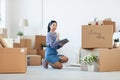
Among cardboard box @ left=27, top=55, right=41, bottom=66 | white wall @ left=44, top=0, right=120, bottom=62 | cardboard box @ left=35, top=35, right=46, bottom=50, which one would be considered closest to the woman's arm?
cardboard box @ left=27, top=55, right=41, bottom=66

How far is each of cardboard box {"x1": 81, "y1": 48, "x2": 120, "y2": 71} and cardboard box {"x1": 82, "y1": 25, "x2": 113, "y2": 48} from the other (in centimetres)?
11

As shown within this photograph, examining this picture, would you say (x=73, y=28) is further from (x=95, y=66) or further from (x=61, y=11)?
(x=95, y=66)

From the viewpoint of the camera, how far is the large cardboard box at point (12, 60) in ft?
13.5

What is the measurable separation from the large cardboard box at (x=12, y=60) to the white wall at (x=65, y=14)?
353cm

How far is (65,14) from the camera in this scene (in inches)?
306

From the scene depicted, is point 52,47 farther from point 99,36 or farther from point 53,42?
point 99,36

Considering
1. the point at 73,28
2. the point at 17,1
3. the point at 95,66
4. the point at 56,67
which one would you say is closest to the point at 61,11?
the point at 73,28

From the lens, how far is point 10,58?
4.12m

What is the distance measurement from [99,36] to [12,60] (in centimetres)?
147

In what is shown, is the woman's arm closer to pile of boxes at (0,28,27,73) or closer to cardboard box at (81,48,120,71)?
cardboard box at (81,48,120,71)

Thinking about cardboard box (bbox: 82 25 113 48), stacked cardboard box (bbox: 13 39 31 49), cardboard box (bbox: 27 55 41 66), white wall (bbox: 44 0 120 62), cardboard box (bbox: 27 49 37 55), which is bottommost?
cardboard box (bbox: 27 55 41 66)

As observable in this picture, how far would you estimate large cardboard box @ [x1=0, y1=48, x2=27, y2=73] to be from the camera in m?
4.11

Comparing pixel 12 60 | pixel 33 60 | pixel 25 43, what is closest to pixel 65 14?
pixel 25 43

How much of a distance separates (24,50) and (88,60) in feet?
3.42
